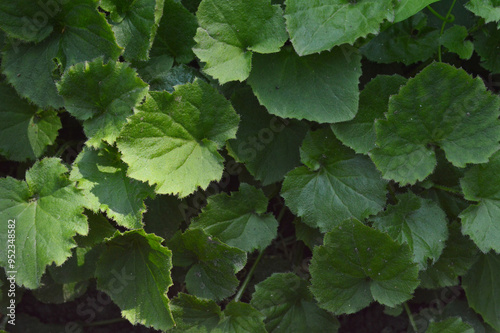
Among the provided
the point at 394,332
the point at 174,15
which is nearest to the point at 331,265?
the point at 394,332

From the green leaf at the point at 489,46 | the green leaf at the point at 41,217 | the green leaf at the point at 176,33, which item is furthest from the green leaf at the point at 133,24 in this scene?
the green leaf at the point at 489,46

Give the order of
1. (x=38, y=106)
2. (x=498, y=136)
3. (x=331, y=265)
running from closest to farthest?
(x=498, y=136) → (x=331, y=265) → (x=38, y=106)

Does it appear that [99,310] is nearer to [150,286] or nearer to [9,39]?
[150,286]

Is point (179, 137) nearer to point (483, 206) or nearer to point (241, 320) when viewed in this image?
point (241, 320)

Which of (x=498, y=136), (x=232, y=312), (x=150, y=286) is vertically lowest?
(x=232, y=312)

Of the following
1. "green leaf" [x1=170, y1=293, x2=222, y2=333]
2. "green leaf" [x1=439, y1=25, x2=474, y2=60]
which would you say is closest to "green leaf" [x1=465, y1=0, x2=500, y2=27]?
"green leaf" [x1=439, y1=25, x2=474, y2=60]

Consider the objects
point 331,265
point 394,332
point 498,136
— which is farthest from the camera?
point 394,332

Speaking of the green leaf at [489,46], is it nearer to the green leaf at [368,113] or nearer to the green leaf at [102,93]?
the green leaf at [368,113]
